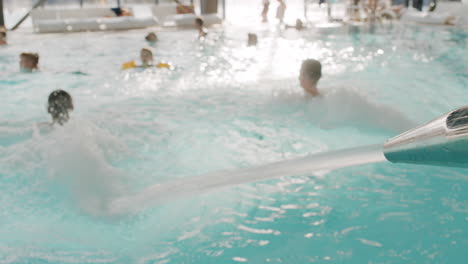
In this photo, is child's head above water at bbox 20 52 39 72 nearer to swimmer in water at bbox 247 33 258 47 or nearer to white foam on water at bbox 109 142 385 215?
white foam on water at bbox 109 142 385 215

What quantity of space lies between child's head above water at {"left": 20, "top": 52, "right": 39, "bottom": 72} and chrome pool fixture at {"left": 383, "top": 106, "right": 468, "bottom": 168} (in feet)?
27.0

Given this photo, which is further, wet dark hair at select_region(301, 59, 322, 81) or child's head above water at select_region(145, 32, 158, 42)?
child's head above water at select_region(145, 32, 158, 42)

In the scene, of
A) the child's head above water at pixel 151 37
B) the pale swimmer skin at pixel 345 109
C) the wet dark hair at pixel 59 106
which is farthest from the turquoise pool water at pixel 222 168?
the child's head above water at pixel 151 37

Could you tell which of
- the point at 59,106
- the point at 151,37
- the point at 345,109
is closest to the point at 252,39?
the point at 151,37

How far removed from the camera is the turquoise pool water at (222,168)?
8.77ft

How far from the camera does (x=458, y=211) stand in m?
2.96

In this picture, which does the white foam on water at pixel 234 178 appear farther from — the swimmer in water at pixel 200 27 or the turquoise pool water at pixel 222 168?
the swimmer in water at pixel 200 27

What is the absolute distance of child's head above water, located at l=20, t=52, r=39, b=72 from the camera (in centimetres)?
779

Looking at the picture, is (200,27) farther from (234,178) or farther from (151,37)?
(234,178)

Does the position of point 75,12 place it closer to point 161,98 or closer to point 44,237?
point 161,98

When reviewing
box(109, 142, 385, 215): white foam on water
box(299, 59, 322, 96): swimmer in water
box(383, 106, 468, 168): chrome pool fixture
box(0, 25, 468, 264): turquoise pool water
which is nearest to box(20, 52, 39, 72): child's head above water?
box(0, 25, 468, 264): turquoise pool water

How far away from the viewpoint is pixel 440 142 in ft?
2.60

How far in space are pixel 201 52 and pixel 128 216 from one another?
8353 mm

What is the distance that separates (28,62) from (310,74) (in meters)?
5.60
